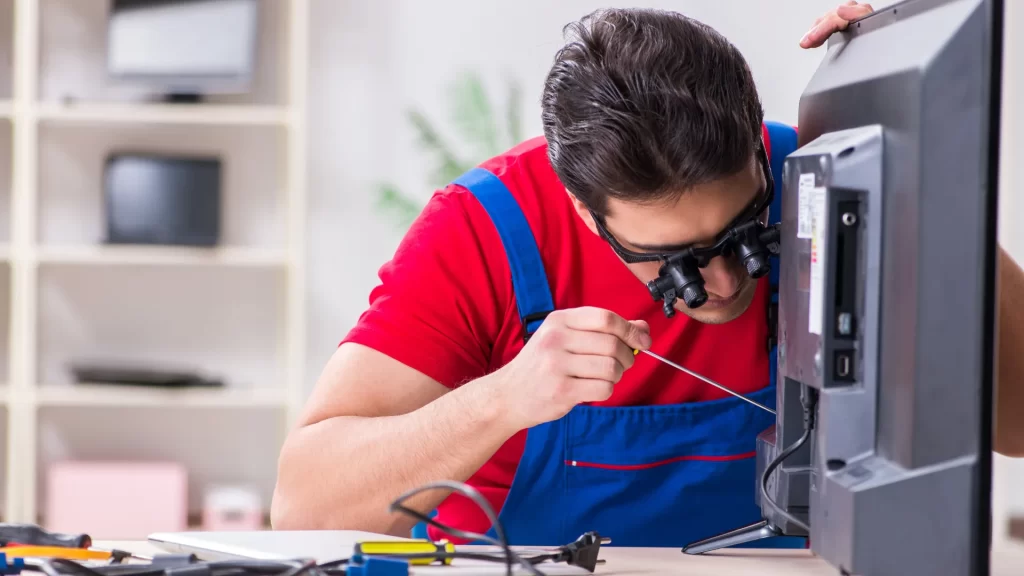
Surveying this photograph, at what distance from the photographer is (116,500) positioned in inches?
111

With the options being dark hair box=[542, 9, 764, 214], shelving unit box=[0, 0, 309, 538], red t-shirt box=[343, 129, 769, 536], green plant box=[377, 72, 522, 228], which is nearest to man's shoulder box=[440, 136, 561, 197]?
red t-shirt box=[343, 129, 769, 536]

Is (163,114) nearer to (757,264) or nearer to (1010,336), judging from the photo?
(757,264)

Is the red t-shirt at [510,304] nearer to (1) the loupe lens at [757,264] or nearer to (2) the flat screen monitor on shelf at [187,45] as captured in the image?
(1) the loupe lens at [757,264]

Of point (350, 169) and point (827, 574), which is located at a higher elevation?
point (350, 169)

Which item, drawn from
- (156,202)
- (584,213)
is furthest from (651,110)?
(156,202)

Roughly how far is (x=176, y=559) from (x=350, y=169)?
233cm

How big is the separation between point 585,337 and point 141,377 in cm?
208

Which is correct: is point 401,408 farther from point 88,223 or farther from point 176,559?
point 88,223

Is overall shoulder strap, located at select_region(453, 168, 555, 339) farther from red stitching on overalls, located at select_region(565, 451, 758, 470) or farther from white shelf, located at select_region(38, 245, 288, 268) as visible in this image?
white shelf, located at select_region(38, 245, 288, 268)

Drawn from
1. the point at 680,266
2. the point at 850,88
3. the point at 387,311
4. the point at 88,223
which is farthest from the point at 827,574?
the point at 88,223

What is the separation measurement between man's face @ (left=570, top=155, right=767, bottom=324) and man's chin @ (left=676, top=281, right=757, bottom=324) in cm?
1

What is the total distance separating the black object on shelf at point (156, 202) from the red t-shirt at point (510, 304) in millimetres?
1643

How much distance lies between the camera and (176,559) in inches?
34.3

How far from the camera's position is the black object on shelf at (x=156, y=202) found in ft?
9.17
